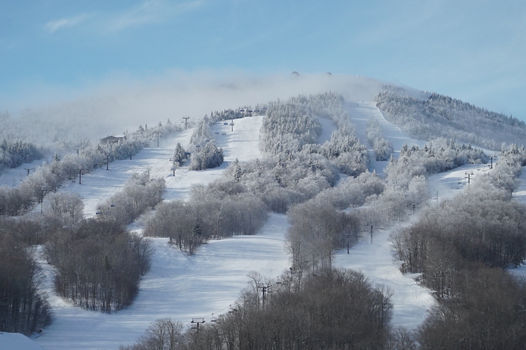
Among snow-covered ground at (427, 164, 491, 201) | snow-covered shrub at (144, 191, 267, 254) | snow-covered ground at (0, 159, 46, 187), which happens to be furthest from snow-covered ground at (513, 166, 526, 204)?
snow-covered ground at (0, 159, 46, 187)

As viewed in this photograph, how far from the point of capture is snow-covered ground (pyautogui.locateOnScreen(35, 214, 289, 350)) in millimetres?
54844

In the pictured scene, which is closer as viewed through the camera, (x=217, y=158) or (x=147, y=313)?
(x=147, y=313)

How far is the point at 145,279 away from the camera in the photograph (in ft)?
243

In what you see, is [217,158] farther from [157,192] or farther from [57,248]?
[57,248]

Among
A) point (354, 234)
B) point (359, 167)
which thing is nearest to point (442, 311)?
point (354, 234)

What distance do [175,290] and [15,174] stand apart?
98.6m

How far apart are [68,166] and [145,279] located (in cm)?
8183

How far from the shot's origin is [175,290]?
231 ft

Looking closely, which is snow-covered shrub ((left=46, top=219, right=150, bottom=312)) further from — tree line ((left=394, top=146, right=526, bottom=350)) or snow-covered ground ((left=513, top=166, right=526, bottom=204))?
snow-covered ground ((left=513, top=166, right=526, bottom=204))

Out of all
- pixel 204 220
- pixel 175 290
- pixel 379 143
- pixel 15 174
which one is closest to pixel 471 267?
pixel 175 290

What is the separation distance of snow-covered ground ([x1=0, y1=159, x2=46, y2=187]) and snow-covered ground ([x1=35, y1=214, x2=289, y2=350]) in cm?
7200

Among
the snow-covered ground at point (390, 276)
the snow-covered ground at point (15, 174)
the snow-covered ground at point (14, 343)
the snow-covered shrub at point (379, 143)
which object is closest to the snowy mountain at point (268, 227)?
the snow-covered ground at point (390, 276)

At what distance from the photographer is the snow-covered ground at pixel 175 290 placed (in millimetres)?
54844

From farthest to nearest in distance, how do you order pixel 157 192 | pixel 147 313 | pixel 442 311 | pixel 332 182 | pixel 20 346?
pixel 332 182
pixel 157 192
pixel 147 313
pixel 442 311
pixel 20 346
